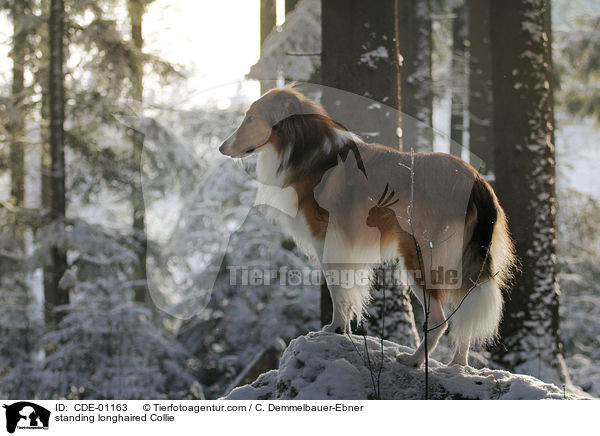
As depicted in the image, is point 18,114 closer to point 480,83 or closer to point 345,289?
point 345,289

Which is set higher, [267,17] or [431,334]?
[267,17]

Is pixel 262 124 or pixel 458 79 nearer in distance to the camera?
pixel 262 124

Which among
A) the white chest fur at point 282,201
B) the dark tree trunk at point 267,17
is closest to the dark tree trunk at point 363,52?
the dark tree trunk at point 267,17

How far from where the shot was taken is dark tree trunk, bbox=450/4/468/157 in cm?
382

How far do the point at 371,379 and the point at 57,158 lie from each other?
4.66 meters

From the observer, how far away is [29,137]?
6.71m

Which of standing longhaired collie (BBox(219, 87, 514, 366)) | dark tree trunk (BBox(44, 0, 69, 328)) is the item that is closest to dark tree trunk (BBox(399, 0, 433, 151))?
standing longhaired collie (BBox(219, 87, 514, 366))

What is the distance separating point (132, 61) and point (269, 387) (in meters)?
4.58

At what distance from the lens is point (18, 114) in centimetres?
610

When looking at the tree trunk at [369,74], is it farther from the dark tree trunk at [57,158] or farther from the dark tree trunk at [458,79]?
the dark tree trunk at [57,158]

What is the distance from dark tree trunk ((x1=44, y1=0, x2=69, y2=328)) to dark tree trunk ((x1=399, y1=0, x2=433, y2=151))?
12.0 feet

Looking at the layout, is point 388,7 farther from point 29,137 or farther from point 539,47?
point 29,137
